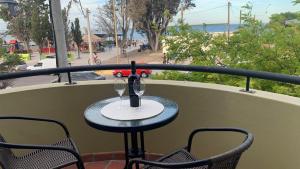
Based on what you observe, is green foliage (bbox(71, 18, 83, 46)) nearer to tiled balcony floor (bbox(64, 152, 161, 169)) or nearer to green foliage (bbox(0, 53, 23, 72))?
green foliage (bbox(0, 53, 23, 72))

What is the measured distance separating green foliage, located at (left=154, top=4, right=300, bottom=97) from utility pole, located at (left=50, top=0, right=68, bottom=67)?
2103 mm

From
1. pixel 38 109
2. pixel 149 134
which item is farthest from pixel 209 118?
pixel 38 109

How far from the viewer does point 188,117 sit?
2.41m

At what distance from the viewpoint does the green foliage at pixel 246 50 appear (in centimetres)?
483

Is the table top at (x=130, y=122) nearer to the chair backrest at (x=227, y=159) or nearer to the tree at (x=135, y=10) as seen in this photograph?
the chair backrest at (x=227, y=159)

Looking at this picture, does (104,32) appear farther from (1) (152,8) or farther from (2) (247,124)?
(2) (247,124)

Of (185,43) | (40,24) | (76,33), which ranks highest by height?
(40,24)

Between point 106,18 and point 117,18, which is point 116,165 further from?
point 106,18

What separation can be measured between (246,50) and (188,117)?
344 cm

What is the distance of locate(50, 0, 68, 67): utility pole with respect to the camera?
327 centimetres

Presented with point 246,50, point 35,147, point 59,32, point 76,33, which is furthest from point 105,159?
point 76,33

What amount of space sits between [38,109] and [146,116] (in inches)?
47.0

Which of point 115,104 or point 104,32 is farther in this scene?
point 104,32

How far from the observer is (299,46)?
15.7 ft
